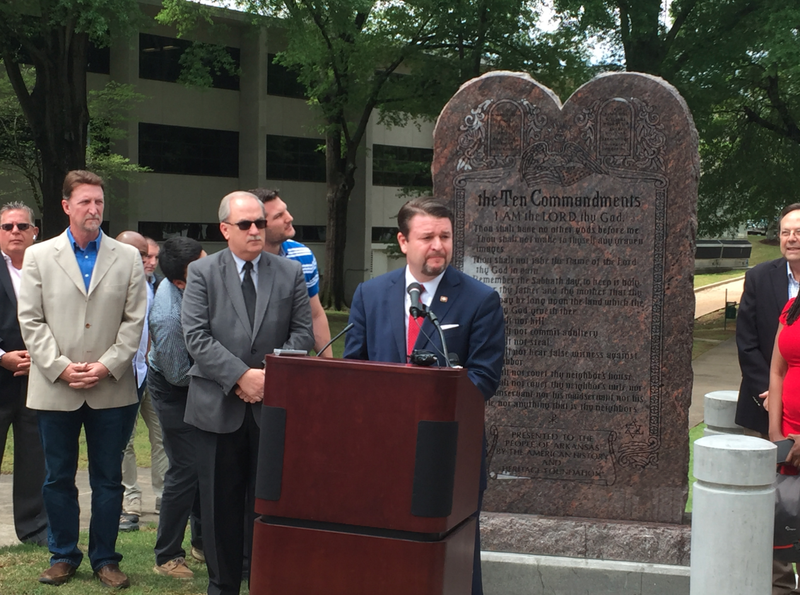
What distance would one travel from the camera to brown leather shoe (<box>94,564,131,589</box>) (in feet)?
17.3

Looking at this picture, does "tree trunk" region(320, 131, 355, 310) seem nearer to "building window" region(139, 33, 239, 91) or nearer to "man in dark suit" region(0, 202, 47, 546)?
"building window" region(139, 33, 239, 91)

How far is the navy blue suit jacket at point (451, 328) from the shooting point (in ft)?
12.9

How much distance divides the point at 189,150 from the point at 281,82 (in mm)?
4468

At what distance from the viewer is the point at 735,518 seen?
13.0 ft

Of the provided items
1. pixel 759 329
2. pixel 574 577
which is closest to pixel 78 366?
pixel 574 577

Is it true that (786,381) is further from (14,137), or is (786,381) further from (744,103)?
(14,137)

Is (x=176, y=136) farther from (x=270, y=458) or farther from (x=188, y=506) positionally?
(x=270, y=458)

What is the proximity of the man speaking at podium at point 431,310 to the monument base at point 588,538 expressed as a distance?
1595 millimetres

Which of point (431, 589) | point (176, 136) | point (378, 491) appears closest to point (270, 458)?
point (378, 491)

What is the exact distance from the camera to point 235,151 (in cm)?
3806

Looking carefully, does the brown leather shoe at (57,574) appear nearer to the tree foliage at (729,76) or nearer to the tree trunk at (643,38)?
the tree foliage at (729,76)

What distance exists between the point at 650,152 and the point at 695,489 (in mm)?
2346

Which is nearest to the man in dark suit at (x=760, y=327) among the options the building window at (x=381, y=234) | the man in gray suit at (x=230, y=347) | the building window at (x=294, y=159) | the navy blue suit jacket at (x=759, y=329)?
the navy blue suit jacket at (x=759, y=329)

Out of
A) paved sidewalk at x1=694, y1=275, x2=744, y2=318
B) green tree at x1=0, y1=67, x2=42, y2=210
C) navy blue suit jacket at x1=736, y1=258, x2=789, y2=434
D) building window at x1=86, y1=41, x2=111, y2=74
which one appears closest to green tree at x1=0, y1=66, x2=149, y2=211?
green tree at x1=0, y1=67, x2=42, y2=210
